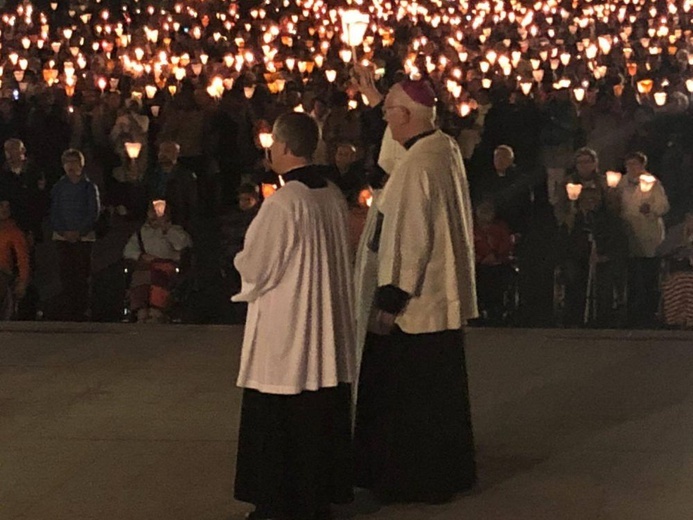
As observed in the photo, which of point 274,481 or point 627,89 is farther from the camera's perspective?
point 627,89

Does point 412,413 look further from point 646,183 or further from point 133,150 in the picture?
point 133,150

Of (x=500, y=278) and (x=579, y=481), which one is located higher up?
(x=500, y=278)

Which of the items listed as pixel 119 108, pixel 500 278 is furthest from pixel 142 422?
pixel 119 108

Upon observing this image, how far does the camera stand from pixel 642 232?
44.6 feet

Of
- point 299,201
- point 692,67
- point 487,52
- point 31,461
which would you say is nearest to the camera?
point 299,201

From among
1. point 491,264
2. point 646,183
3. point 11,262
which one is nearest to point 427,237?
point 491,264

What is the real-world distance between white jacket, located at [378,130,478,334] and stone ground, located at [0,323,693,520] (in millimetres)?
955

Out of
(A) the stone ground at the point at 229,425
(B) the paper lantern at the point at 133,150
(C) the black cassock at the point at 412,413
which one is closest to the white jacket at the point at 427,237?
(C) the black cassock at the point at 412,413

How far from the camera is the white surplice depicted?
7406 mm

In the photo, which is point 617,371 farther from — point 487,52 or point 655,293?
point 487,52

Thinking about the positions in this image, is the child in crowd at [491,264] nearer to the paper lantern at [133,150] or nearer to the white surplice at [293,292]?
the paper lantern at [133,150]

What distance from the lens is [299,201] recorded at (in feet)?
24.3

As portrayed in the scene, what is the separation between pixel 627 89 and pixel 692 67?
3430 millimetres

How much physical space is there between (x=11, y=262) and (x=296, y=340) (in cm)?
685
